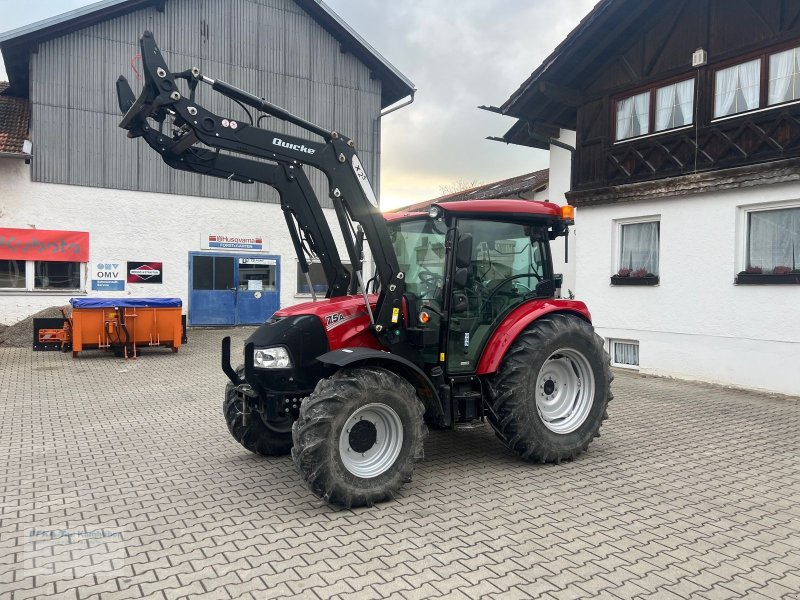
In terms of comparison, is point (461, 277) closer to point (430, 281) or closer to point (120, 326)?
point (430, 281)

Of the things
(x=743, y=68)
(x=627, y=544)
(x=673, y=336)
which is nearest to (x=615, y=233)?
(x=673, y=336)

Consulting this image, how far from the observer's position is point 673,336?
409 inches

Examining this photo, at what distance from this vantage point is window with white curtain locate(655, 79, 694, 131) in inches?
409

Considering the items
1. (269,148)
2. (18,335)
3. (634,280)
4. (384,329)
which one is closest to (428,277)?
(384,329)

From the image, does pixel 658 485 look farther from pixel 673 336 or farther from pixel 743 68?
pixel 743 68

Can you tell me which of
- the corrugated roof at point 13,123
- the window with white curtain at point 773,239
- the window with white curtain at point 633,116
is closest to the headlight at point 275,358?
the window with white curtain at point 773,239

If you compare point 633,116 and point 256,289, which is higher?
point 633,116

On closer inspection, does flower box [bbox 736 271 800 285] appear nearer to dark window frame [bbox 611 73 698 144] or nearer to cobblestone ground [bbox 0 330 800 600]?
cobblestone ground [bbox 0 330 800 600]

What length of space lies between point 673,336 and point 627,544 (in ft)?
Result: 24.1

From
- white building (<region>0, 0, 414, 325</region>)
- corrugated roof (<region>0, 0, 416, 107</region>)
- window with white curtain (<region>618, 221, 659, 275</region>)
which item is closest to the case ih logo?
white building (<region>0, 0, 414, 325</region>)

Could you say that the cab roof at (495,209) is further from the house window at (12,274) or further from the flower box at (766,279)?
the house window at (12,274)

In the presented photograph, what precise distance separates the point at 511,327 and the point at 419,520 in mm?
1883

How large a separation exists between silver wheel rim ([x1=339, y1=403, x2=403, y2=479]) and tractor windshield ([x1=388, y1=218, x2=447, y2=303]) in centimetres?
111

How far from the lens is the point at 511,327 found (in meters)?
5.33
